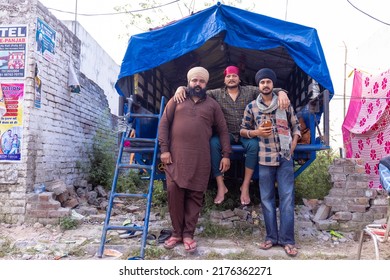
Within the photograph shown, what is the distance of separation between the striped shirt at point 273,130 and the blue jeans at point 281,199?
8 centimetres

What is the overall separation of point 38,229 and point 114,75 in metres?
8.18

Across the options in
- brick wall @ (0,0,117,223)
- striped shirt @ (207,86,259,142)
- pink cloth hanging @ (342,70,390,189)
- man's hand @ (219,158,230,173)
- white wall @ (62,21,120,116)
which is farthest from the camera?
white wall @ (62,21,120,116)

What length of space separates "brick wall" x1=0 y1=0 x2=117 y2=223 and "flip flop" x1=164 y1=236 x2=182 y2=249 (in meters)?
2.11

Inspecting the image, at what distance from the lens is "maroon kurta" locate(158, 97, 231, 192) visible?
10.4 ft

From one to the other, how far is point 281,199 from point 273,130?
28.6 inches

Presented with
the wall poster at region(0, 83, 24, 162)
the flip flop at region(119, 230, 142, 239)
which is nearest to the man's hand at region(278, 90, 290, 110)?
the flip flop at region(119, 230, 142, 239)

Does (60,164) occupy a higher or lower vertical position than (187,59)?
lower

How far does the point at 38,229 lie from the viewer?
3932 millimetres

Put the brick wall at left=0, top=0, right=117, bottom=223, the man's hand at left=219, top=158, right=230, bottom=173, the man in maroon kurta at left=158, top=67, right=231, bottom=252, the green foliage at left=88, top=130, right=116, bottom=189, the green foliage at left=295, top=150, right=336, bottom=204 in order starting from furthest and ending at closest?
the green foliage at left=88, top=130, right=116, bottom=189 → the green foliage at left=295, top=150, right=336, bottom=204 → the brick wall at left=0, top=0, right=117, bottom=223 → the man's hand at left=219, top=158, right=230, bottom=173 → the man in maroon kurta at left=158, top=67, right=231, bottom=252

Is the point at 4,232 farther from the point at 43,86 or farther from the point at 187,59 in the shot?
the point at 187,59

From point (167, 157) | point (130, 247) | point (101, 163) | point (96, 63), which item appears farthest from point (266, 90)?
point (96, 63)

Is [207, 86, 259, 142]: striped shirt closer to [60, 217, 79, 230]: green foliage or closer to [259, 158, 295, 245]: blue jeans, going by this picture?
[259, 158, 295, 245]: blue jeans
